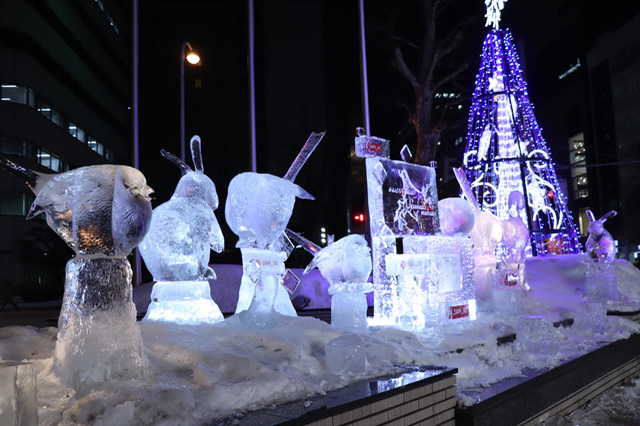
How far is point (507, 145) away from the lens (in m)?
13.9

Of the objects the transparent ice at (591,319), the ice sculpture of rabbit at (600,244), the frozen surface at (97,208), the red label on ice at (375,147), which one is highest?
the red label on ice at (375,147)

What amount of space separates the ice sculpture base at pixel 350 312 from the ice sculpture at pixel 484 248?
13.6 feet

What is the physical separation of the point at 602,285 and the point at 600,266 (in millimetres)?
498

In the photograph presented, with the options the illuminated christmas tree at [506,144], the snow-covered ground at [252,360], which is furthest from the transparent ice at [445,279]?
the illuminated christmas tree at [506,144]

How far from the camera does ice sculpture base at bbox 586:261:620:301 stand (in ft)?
33.7

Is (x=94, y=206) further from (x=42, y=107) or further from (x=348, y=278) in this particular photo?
(x=42, y=107)

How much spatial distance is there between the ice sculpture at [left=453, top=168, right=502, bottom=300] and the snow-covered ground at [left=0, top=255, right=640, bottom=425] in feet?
4.95

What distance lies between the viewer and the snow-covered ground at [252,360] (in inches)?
115

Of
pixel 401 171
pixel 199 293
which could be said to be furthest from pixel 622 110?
pixel 199 293

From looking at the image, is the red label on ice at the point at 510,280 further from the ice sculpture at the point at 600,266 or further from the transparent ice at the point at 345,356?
the transparent ice at the point at 345,356

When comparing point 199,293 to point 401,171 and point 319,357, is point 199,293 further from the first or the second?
point 401,171

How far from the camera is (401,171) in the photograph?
7590 mm

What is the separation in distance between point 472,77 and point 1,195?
57.2 ft

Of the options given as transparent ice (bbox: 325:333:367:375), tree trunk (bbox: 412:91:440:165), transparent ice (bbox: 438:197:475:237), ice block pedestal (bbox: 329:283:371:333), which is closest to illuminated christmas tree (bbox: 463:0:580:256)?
tree trunk (bbox: 412:91:440:165)
